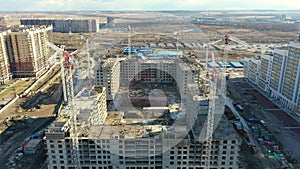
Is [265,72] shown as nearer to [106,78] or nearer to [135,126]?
[106,78]

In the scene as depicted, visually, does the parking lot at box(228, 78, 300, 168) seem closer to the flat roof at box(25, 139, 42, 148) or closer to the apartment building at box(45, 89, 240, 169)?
the apartment building at box(45, 89, 240, 169)

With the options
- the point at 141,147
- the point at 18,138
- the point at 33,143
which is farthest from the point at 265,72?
the point at 18,138

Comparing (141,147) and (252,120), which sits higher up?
(141,147)

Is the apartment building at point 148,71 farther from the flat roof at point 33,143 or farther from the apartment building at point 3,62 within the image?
the apartment building at point 3,62

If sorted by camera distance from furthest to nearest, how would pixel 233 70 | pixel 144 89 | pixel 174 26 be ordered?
pixel 174 26 → pixel 233 70 → pixel 144 89

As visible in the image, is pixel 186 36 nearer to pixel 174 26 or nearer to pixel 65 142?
pixel 174 26

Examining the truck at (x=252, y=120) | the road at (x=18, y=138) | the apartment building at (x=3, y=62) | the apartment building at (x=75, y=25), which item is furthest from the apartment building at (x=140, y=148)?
the apartment building at (x=75, y=25)

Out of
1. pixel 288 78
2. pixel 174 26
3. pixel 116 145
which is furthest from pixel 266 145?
pixel 174 26

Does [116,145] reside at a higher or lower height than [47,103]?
higher
